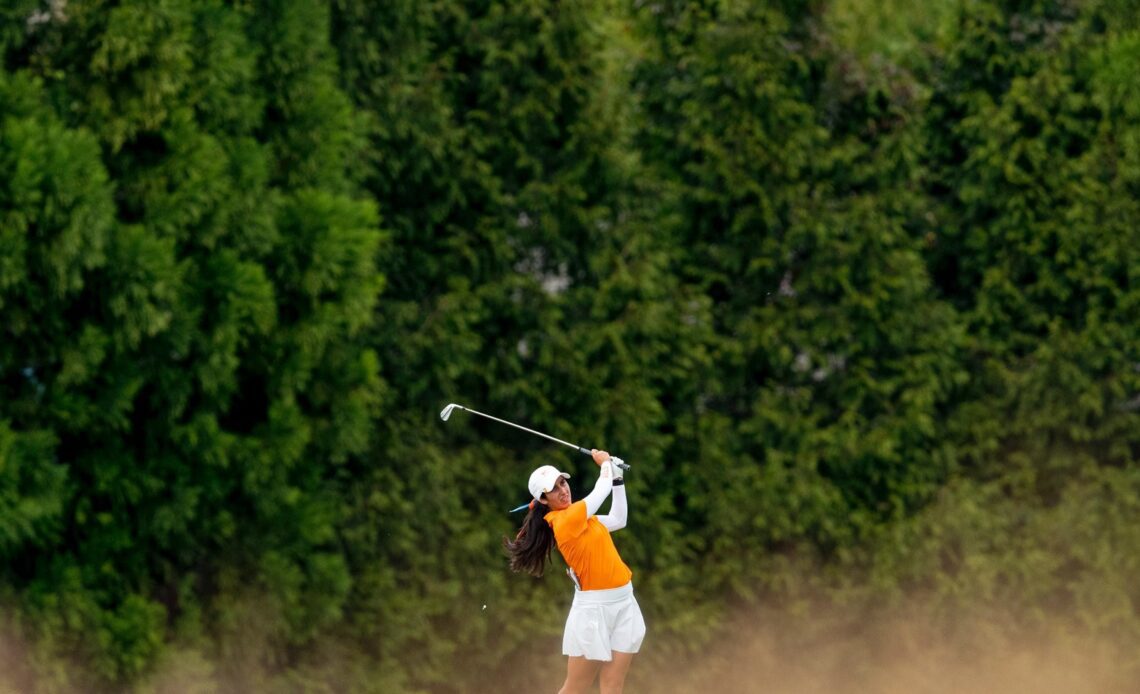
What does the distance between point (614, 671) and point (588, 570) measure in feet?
1.54

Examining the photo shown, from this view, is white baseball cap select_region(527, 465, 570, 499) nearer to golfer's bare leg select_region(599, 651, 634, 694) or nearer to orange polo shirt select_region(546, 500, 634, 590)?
orange polo shirt select_region(546, 500, 634, 590)

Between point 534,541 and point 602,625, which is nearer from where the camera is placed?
point 602,625

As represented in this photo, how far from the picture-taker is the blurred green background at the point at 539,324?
8.77 m

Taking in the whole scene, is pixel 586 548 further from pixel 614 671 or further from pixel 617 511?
pixel 614 671

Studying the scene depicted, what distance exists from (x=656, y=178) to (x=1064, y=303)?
285 cm

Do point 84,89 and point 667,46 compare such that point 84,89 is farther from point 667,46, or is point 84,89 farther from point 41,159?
point 667,46

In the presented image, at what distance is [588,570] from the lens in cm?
713

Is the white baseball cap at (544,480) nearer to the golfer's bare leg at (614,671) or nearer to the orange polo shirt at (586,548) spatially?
the orange polo shirt at (586,548)

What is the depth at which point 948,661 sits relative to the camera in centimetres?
1164

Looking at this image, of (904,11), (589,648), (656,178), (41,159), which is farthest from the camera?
(904,11)

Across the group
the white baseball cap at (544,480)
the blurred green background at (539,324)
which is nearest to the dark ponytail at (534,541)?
the white baseball cap at (544,480)

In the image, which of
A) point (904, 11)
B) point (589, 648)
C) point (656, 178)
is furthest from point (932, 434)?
point (589, 648)

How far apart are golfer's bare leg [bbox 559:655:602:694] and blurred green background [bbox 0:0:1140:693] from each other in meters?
2.65

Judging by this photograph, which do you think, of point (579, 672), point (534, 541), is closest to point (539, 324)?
point (534, 541)
